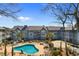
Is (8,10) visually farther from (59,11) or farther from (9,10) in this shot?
(59,11)

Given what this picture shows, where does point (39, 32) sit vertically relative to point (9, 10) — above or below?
below

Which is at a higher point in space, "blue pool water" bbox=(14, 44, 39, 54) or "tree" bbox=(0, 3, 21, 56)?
"tree" bbox=(0, 3, 21, 56)

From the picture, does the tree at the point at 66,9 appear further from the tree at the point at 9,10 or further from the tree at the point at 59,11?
the tree at the point at 9,10

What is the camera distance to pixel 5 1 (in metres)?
1.98

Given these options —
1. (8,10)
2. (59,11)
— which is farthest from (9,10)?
(59,11)

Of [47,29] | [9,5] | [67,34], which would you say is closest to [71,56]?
[67,34]

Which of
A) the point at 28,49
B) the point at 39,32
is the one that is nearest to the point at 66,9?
the point at 39,32

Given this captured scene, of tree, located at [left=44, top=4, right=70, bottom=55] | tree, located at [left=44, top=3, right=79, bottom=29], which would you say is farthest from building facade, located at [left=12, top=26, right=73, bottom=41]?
tree, located at [left=44, top=3, right=79, bottom=29]

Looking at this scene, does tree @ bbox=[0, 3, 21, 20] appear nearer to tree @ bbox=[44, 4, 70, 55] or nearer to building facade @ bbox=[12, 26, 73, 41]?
building facade @ bbox=[12, 26, 73, 41]

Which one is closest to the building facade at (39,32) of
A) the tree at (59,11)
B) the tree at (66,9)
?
the tree at (59,11)

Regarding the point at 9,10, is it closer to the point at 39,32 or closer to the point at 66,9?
the point at 39,32

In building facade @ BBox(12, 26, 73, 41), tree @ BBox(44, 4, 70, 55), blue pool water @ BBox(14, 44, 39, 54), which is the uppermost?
tree @ BBox(44, 4, 70, 55)

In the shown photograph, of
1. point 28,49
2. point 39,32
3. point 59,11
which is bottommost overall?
point 28,49

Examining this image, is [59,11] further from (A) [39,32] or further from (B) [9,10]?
(B) [9,10]
